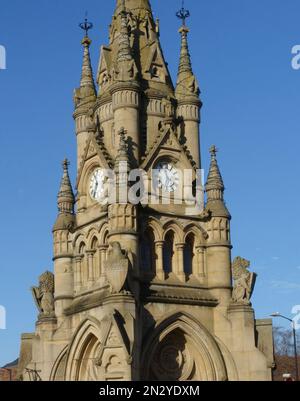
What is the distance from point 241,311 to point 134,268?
5960 mm

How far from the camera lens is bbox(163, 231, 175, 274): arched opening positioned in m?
41.8

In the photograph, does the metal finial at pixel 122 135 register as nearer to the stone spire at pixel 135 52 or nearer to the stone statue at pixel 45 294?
the stone spire at pixel 135 52

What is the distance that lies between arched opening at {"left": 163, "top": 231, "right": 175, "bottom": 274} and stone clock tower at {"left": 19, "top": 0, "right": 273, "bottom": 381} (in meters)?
0.06

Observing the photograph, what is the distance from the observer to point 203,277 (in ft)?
140

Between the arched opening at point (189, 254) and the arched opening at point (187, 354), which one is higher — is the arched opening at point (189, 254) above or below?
above

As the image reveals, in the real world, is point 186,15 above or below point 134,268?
above

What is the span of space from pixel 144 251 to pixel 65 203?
6432 mm

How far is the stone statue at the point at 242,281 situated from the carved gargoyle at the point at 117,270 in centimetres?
666

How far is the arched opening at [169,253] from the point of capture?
41781 mm

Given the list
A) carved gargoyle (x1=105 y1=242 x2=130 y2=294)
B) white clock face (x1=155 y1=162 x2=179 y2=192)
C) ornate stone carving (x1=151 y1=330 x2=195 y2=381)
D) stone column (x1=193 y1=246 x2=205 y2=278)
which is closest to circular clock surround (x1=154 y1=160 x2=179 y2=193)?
white clock face (x1=155 y1=162 x2=179 y2=192)

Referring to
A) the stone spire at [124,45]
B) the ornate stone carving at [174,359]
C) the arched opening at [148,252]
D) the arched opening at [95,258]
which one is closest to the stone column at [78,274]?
the arched opening at [95,258]
